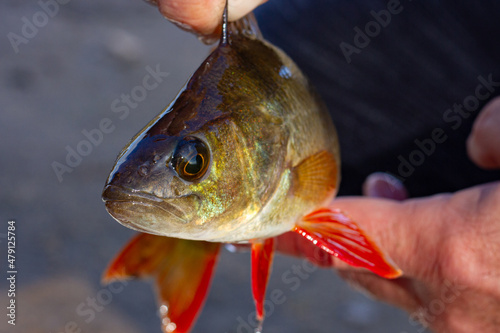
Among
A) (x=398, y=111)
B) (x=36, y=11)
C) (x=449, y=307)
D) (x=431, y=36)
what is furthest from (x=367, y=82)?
(x=36, y=11)

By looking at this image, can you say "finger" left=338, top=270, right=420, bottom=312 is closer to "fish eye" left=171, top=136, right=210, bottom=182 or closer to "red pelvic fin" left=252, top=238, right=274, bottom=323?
"red pelvic fin" left=252, top=238, right=274, bottom=323

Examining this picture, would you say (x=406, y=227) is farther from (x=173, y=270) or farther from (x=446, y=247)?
(x=173, y=270)

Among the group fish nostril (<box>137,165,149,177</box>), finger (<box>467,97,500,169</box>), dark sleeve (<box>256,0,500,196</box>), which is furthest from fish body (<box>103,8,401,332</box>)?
dark sleeve (<box>256,0,500,196</box>)

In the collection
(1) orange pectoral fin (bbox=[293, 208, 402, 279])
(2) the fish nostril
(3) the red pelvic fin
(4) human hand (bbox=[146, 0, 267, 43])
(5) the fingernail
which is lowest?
(5) the fingernail

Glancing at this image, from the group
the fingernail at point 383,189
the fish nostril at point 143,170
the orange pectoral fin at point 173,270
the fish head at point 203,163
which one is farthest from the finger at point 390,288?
the fish nostril at point 143,170

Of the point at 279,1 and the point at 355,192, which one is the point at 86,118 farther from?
the point at 355,192

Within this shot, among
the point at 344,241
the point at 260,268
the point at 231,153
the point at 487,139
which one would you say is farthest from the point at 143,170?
the point at 487,139
